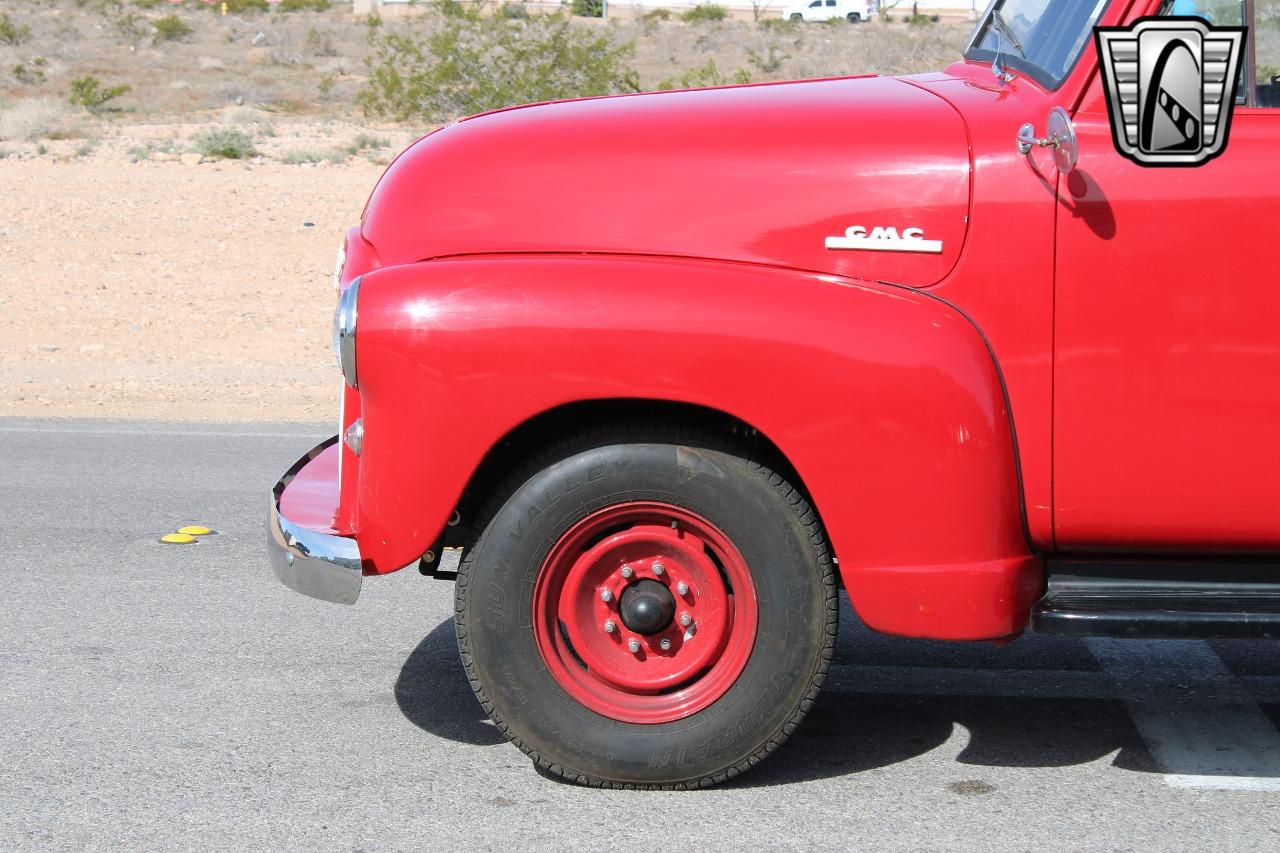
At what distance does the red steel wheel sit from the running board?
0.73m

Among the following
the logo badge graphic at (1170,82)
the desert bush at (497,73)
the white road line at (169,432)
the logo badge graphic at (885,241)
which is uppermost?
the logo badge graphic at (1170,82)

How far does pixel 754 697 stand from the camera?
3631 mm

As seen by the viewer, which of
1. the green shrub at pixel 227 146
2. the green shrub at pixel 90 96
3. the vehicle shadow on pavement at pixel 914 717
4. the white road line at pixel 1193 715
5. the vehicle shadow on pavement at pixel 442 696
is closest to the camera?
the white road line at pixel 1193 715

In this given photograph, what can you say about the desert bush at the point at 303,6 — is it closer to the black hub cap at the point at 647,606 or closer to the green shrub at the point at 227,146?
the green shrub at the point at 227,146

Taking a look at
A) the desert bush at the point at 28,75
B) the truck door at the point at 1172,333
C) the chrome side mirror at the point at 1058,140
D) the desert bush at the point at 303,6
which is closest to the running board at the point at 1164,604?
the truck door at the point at 1172,333

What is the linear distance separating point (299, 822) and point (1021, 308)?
206 centimetres

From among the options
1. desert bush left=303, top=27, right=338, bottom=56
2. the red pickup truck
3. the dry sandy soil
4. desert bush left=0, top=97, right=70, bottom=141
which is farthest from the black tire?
desert bush left=303, top=27, right=338, bottom=56

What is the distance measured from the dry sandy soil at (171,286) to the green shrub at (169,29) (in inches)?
1016

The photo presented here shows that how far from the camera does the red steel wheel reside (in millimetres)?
3645

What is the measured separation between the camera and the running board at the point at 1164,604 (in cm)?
349

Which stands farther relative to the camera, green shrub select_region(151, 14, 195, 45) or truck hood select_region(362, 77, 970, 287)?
green shrub select_region(151, 14, 195, 45)

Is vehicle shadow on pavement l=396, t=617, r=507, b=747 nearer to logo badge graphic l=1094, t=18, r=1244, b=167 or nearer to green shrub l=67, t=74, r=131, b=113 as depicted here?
logo badge graphic l=1094, t=18, r=1244, b=167

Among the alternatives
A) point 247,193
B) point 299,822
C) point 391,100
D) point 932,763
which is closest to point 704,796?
point 932,763

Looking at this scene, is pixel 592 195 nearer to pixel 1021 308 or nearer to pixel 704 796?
pixel 1021 308
